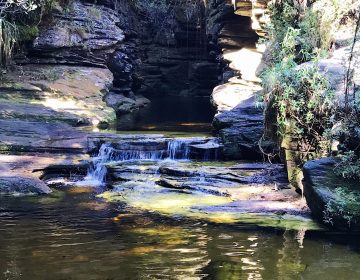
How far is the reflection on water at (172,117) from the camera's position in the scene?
16.5 meters

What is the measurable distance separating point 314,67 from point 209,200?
A: 306 cm

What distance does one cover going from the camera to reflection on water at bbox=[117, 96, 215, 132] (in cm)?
1648

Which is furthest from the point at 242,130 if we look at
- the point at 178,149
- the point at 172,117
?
the point at 172,117

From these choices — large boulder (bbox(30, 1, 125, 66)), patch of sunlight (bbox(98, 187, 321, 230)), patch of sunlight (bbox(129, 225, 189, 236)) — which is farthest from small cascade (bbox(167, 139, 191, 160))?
large boulder (bbox(30, 1, 125, 66))

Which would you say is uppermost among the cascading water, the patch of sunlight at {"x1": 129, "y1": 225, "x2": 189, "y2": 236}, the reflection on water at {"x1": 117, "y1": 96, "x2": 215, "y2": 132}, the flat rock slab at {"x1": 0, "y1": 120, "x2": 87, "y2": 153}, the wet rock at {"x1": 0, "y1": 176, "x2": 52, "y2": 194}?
the reflection on water at {"x1": 117, "y1": 96, "x2": 215, "y2": 132}

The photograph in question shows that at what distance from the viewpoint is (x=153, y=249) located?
6051 millimetres

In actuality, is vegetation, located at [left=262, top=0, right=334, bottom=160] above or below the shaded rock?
above

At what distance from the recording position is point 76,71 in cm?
1931

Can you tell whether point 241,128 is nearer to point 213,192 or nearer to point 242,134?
point 242,134

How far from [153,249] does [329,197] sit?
8.59 feet

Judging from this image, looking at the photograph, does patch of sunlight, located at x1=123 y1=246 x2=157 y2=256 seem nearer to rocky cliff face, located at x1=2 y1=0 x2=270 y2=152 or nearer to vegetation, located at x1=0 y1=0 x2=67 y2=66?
rocky cliff face, located at x1=2 y1=0 x2=270 y2=152

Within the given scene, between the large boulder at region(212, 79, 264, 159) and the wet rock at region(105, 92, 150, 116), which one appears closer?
the large boulder at region(212, 79, 264, 159)

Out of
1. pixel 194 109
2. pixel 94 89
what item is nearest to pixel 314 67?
pixel 94 89

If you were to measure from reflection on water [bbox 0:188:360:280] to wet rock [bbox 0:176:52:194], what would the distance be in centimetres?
142
